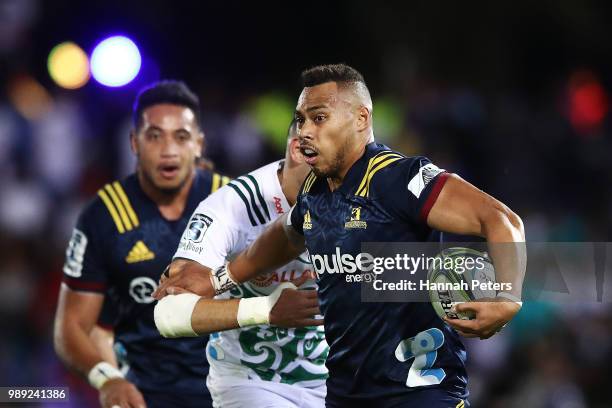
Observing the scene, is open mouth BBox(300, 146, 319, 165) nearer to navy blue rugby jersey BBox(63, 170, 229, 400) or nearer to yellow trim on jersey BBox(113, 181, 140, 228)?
navy blue rugby jersey BBox(63, 170, 229, 400)

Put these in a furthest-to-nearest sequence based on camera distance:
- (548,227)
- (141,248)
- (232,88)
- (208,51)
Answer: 1. (208,51)
2. (232,88)
3. (548,227)
4. (141,248)

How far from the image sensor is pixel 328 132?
494 cm

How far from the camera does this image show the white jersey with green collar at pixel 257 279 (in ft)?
18.4

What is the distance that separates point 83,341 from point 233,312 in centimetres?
175

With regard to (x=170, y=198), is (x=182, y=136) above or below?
above

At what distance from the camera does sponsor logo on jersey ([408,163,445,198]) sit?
4.55 m

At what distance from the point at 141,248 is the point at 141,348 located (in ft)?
1.96

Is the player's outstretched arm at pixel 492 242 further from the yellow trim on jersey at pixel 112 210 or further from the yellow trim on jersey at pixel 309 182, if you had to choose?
the yellow trim on jersey at pixel 112 210

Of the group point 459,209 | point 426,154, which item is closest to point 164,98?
point 459,209

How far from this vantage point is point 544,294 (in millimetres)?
5508

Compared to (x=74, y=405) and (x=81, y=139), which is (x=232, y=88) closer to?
(x=81, y=139)

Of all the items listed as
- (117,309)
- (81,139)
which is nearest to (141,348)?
(117,309)

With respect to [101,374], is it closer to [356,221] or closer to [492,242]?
[356,221]

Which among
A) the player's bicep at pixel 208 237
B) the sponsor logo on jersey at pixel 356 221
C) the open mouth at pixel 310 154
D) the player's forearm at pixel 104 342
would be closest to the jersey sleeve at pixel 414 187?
the sponsor logo on jersey at pixel 356 221
